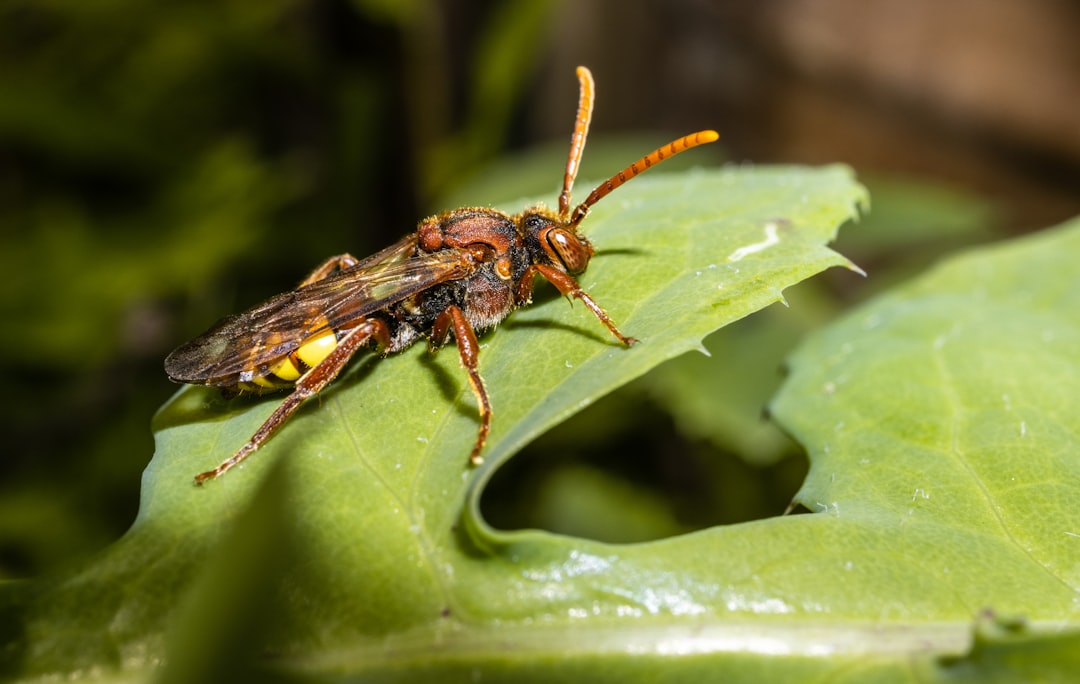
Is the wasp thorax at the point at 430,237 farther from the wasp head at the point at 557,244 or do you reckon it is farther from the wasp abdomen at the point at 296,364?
the wasp abdomen at the point at 296,364

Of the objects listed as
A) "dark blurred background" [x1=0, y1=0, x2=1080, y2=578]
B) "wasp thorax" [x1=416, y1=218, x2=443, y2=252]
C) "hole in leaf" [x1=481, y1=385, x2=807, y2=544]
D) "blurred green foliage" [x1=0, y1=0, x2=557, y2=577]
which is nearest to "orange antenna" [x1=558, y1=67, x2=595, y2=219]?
"wasp thorax" [x1=416, y1=218, x2=443, y2=252]

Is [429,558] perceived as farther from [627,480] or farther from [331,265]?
[627,480]

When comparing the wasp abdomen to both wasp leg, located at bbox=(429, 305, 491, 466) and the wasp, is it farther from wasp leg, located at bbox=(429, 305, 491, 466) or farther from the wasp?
wasp leg, located at bbox=(429, 305, 491, 466)

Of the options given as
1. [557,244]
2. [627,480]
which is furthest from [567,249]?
[627,480]

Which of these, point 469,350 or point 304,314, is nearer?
point 469,350

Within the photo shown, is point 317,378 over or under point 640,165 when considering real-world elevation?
under

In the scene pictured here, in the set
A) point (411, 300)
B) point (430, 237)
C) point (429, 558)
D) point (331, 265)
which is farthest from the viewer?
point (331, 265)

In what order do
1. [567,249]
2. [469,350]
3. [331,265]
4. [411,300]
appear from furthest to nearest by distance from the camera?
[331,265], [411,300], [567,249], [469,350]

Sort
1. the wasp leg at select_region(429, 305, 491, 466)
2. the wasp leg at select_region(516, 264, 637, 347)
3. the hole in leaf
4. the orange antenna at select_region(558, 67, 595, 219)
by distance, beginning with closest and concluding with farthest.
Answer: the wasp leg at select_region(429, 305, 491, 466) < the wasp leg at select_region(516, 264, 637, 347) < the orange antenna at select_region(558, 67, 595, 219) < the hole in leaf
